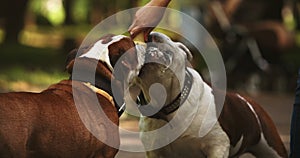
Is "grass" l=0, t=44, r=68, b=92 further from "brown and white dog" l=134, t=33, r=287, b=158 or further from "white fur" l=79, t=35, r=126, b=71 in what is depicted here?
"white fur" l=79, t=35, r=126, b=71

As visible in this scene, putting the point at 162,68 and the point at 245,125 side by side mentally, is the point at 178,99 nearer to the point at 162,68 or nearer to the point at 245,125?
the point at 162,68

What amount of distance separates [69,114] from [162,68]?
938mm

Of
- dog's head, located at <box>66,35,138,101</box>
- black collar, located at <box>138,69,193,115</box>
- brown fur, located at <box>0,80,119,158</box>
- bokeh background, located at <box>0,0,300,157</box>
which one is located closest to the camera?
brown fur, located at <box>0,80,119,158</box>

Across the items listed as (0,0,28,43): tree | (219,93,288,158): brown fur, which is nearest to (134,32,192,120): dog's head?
(219,93,288,158): brown fur

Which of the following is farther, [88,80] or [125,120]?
[125,120]

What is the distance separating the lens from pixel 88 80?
18.4 ft

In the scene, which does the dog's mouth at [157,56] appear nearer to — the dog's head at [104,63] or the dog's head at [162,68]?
the dog's head at [162,68]

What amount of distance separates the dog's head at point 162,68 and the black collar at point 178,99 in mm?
26

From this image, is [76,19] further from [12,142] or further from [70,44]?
[12,142]

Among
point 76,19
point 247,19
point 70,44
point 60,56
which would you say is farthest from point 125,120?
point 76,19

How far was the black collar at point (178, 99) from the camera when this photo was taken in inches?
240

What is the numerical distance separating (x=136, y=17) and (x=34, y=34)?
23.9 metres

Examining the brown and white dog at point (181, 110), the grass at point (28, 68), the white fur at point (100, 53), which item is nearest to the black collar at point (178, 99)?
the brown and white dog at point (181, 110)

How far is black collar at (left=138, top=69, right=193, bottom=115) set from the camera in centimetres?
609
